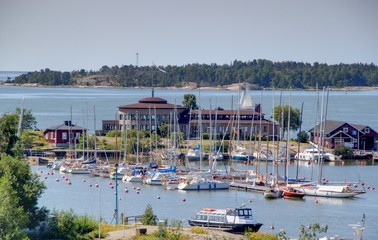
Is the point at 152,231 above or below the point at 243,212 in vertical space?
above

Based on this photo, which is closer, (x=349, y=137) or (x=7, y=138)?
(x=7, y=138)

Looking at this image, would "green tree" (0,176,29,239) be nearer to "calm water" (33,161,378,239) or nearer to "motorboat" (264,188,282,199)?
"calm water" (33,161,378,239)

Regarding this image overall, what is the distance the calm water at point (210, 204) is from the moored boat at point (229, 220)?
2533 millimetres

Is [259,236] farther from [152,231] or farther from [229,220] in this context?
[152,231]

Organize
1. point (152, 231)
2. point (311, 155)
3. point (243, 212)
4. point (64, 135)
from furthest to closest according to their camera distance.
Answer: point (64, 135)
point (311, 155)
point (243, 212)
point (152, 231)

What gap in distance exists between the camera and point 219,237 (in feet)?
114

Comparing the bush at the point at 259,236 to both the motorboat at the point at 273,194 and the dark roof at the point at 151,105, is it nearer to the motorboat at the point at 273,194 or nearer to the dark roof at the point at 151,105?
the motorboat at the point at 273,194

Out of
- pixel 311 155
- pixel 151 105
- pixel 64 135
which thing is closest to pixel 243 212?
pixel 311 155

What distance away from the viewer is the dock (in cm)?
5609

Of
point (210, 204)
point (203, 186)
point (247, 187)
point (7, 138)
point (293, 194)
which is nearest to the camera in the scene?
point (7, 138)

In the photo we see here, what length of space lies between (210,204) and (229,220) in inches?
498

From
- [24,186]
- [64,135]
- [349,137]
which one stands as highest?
[24,186]

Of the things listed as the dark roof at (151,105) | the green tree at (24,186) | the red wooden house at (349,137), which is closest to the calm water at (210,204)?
the green tree at (24,186)

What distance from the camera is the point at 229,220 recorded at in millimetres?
38938
